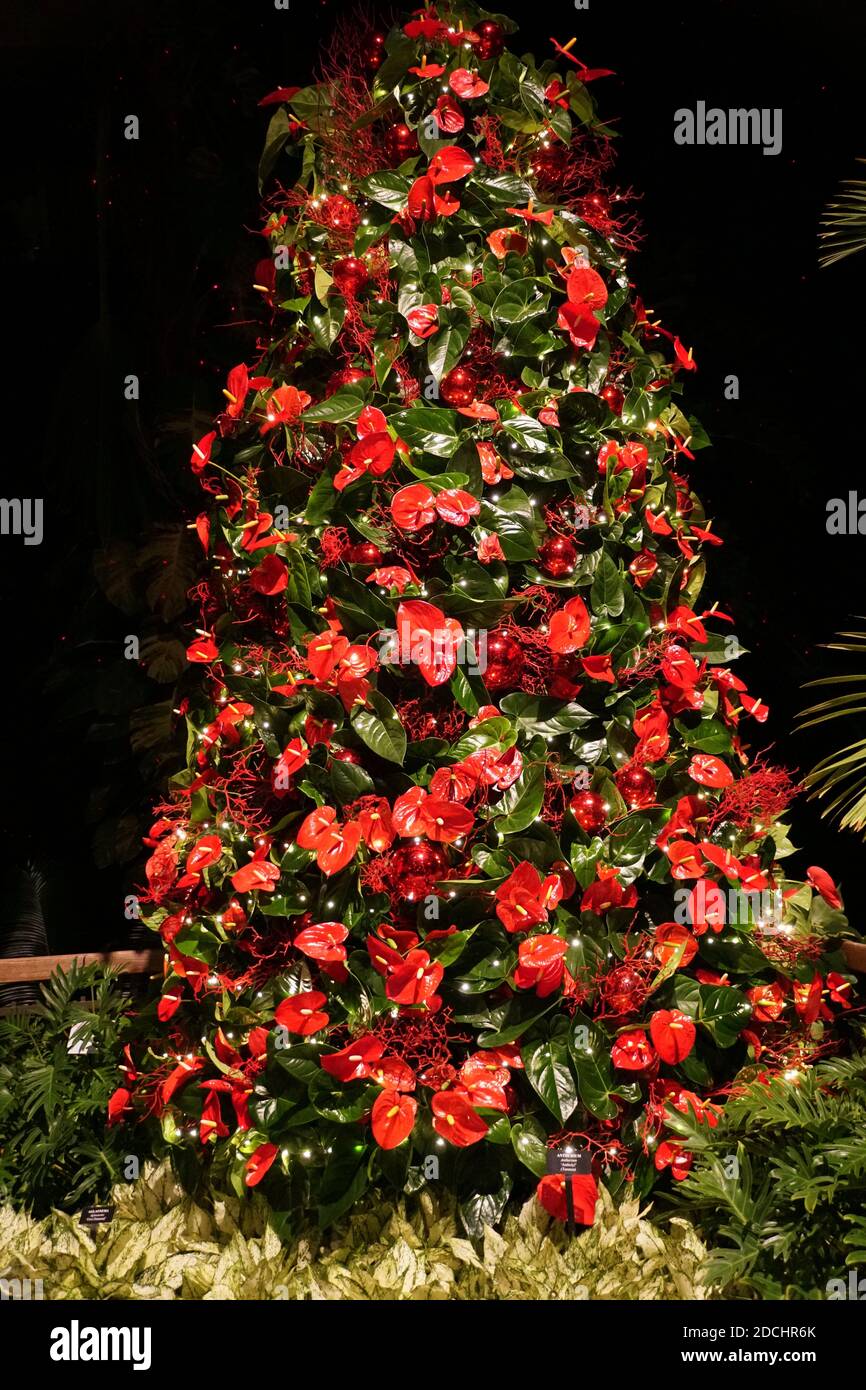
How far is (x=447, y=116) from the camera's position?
1895 millimetres

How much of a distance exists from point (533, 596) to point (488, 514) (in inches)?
6.0

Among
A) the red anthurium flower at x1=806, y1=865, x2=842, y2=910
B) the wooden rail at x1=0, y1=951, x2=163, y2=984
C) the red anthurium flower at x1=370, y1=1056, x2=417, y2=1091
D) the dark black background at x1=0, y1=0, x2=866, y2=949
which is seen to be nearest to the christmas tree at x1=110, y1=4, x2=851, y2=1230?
the red anthurium flower at x1=370, y1=1056, x2=417, y2=1091

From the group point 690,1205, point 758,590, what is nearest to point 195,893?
point 690,1205

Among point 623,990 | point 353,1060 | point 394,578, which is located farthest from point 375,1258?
point 394,578

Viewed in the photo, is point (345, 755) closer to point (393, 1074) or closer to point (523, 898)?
point (523, 898)

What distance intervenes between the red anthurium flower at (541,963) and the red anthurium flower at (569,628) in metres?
0.44

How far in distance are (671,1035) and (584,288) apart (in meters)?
1.20

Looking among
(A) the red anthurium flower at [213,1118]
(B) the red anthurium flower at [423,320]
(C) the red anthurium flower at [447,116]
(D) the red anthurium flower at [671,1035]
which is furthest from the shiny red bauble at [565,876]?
(C) the red anthurium flower at [447,116]

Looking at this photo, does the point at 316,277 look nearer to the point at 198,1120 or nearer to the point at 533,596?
the point at 533,596

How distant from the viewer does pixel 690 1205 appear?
5.90 feet

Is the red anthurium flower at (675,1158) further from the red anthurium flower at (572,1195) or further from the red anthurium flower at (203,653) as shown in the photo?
the red anthurium flower at (203,653)

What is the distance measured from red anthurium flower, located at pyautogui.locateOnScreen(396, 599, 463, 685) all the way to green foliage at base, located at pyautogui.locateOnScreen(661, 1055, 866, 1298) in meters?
0.83

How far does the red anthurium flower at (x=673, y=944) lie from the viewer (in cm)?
185

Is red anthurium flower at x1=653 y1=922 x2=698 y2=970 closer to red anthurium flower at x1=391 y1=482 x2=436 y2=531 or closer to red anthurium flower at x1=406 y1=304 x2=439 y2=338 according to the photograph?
red anthurium flower at x1=391 y1=482 x2=436 y2=531
